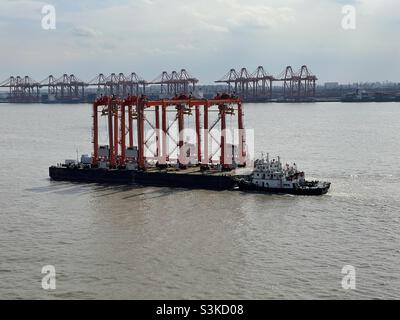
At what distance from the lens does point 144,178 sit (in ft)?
135

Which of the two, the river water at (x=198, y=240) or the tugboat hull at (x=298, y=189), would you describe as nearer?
the river water at (x=198, y=240)

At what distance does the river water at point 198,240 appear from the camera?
1998cm

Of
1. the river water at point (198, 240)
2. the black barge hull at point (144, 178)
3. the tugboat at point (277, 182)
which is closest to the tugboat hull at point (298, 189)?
the tugboat at point (277, 182)

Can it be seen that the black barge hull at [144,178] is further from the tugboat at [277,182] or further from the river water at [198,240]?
the tugboat at [277,182]

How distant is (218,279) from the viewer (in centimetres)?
2061

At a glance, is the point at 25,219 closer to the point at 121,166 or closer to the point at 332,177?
the point at 121,166

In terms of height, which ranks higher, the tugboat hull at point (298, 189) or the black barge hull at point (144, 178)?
the black barge hull at point (144, 178)

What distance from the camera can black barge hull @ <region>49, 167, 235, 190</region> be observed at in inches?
1516

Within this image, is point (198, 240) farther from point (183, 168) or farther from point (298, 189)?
point (183, 168)

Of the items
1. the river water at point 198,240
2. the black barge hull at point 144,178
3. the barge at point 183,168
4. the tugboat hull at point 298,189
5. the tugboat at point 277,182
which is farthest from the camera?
the black barge hull at point 144,178

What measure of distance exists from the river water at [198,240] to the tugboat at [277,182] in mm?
1101

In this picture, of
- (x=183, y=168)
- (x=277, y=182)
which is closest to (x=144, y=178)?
(x=183, y=168)

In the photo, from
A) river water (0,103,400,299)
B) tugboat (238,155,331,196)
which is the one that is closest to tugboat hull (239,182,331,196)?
tugboat (238,155,331,196)

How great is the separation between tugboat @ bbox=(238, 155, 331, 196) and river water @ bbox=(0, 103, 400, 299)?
3.61 feet
